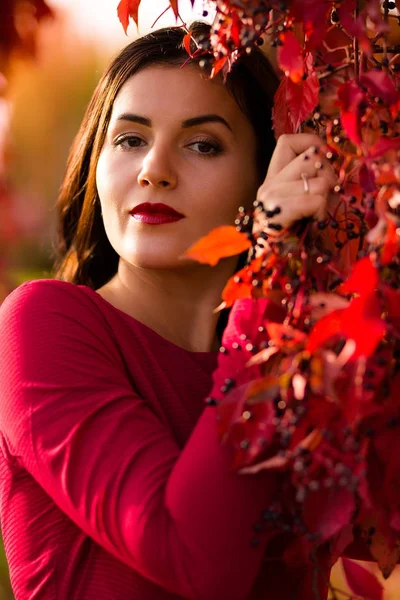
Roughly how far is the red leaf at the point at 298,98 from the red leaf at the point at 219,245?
24 centimetres

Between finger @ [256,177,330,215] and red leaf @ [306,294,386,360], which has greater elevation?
finger @ [256,177,330,215]

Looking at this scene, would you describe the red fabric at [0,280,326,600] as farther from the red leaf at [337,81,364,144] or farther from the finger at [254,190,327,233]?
the red leaf at [337,81,364,144]

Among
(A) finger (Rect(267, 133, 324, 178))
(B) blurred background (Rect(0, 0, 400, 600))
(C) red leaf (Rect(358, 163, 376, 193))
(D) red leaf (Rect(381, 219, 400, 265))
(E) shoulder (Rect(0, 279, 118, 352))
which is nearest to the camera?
(D) red leaf (Rect(381, 219, 400, 265))

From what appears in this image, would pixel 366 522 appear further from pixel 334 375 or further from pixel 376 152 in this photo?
pixel 376 152

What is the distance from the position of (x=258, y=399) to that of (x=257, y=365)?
0.32ft

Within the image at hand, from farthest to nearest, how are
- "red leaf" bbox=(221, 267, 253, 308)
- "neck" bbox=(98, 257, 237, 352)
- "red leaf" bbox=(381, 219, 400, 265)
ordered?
"neck" bbox=(98, 257, 237, 352)
"red leaf" bbox=(221, 267, 253, 308)
"red leaf" bbox=(381, 219, 400, 265)

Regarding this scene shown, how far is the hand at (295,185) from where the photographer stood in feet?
4.15

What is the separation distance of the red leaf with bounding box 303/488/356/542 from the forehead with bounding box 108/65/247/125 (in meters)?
0.77

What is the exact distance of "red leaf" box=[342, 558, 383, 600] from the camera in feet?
4.69

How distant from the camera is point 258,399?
43.3 inches

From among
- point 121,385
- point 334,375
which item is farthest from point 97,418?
point 334,375

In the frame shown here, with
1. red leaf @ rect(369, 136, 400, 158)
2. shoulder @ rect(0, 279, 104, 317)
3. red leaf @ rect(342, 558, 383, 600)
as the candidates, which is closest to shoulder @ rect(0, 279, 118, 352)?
shoulder @ rect(0, 279, 104, 317)

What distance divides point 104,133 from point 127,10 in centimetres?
34

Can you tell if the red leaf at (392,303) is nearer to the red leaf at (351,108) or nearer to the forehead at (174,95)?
the red leaf at (351,108)
